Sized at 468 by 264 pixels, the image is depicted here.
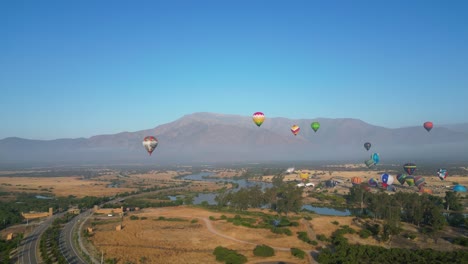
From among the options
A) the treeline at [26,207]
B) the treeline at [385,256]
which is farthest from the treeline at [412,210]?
the treeline at [26,207]

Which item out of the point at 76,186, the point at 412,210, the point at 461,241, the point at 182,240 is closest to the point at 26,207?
the point at 182,240

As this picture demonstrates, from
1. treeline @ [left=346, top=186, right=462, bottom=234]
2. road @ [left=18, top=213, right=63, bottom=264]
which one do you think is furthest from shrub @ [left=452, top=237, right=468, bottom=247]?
road @ [left=18, top=213, right=63, bottom=264]

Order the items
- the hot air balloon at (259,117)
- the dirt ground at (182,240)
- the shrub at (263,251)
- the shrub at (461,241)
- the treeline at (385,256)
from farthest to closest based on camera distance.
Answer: the hot air balloon at (259,117) → the shrub at (461,241) → the shrub at (263,251) → the dirt ground at (182,240) → the treeline at (385,256)

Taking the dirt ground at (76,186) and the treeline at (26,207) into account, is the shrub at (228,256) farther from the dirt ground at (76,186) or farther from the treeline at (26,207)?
the dirt ground at (76,186)

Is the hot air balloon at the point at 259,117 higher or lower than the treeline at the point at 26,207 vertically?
higher

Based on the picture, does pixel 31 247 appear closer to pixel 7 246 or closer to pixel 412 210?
pixel 7 246

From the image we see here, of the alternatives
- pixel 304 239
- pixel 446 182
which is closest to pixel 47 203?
pixel 304 239
